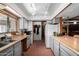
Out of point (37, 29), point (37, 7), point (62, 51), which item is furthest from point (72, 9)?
point (37, 29)

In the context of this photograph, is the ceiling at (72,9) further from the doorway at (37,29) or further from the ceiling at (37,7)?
the doorway at (37,29)

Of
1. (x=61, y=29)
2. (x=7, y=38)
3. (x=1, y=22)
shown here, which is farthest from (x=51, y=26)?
(x=7, y=38)

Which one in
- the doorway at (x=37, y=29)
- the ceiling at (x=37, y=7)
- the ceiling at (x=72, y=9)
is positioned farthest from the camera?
the doorway at (x=37, y=29)

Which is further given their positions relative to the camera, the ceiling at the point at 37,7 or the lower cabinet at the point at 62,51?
the ceiling at the point at 37,7

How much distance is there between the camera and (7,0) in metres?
1.40

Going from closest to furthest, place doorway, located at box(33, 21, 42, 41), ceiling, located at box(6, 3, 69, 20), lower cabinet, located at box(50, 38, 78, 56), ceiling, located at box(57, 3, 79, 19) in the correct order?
lower cabinet, located at box(50, 38, 78, 56), ceiling, located at box(57, 3, 79, 19), ceiling, located at box(6, 3, 69, 20), doorway, located at box(33, 21, 42, 41)

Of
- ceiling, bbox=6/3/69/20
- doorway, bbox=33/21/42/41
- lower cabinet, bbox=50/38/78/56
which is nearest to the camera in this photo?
lower cabinet, bbox=50/38/78/56

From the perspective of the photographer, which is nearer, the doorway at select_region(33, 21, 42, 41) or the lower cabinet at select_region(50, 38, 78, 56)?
the lower cabinet at select_region(50, 38, 78, 56)

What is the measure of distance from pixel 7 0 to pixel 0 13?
3.29m

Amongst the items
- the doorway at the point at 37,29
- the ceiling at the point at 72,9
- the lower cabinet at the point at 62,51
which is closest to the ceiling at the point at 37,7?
the ceiling at the point at 72,9

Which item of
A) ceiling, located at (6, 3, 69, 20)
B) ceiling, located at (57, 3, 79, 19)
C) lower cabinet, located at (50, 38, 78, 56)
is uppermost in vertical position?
ceiling, located at (6, 3, 69, 20)

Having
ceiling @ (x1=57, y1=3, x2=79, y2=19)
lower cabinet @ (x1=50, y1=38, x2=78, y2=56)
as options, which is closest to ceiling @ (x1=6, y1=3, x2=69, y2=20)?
ceiling @ (x1=57, y1=3, x2=79, y2=19)

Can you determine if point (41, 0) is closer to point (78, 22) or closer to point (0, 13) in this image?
point (0, 13)

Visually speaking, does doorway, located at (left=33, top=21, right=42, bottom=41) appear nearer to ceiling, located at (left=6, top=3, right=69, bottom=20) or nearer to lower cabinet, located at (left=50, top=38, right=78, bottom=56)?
A: ceiling, located at (left=6, top=3, right=69, bottom=20)
